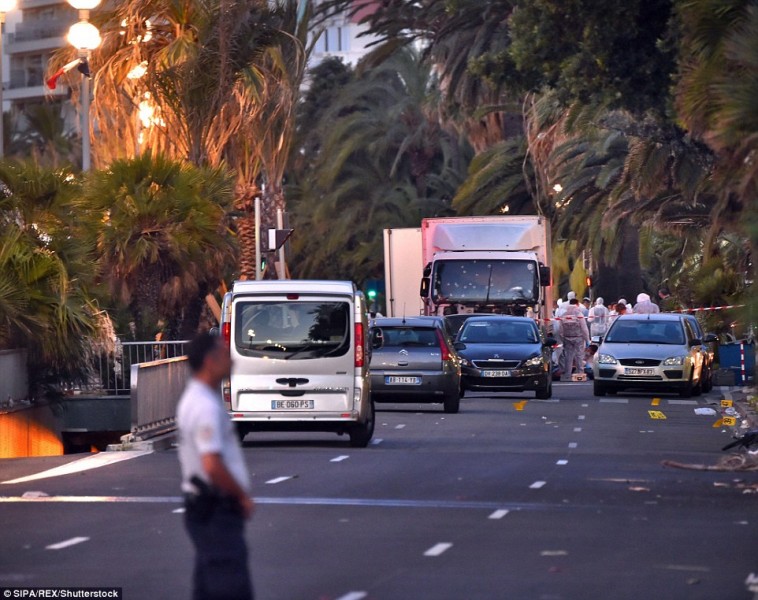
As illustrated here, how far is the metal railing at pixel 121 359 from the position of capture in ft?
82.6

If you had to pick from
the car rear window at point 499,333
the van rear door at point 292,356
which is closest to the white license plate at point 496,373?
the car rear window at point 499,333

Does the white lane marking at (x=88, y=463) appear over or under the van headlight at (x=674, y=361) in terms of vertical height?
under

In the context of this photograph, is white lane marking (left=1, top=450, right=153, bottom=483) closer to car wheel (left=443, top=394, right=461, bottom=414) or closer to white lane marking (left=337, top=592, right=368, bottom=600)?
white lane marking (left=337, top=592, right=368, bottom=600)

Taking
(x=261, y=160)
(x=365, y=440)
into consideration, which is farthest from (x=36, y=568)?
(x=261, y=160)

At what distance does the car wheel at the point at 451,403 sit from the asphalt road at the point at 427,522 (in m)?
5.36

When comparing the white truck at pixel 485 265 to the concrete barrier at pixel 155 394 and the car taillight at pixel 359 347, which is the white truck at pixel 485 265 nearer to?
the concrete barrier at pixel 155 394

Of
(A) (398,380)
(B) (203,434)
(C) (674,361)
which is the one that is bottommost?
(C) (674,361)

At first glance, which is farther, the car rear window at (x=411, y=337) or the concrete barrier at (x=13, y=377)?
the car rear window at (x=411, y=337)

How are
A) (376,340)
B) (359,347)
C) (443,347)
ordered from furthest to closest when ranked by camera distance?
(443,347)
(376,340)
(359,347)

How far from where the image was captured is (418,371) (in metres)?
27.5

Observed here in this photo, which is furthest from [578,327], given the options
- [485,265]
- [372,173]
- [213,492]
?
[213,492]

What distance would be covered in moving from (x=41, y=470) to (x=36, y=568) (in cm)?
756

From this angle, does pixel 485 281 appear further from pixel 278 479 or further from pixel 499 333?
pixel 278 479

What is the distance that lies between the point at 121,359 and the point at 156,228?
11.8 ft
